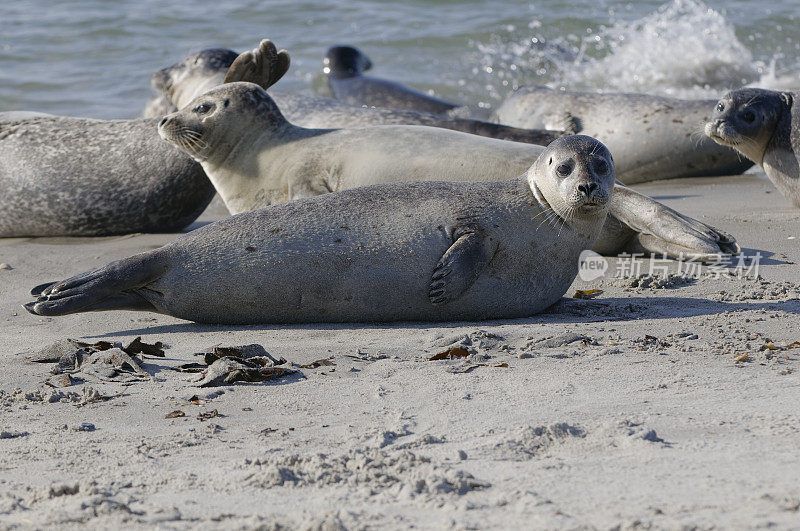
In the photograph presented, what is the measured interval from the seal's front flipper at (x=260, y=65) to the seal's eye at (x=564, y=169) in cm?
329

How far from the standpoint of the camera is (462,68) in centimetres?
1452

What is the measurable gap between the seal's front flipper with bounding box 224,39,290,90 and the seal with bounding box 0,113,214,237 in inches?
27.6

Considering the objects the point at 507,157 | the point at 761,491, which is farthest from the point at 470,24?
the point at 761,491

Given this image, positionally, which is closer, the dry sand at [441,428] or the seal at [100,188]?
the dry sand at [441,428]

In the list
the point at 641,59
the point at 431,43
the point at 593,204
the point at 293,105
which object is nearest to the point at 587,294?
the point at 593,204

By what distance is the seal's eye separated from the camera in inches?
174

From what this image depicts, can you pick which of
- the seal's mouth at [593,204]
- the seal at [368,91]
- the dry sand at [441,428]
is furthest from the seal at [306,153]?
the seal at [368,91]

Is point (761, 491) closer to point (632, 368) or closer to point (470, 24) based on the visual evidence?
point (632, 368)

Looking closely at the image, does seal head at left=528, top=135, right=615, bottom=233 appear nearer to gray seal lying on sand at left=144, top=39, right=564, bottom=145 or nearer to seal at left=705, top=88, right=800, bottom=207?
seal at left=705, top=88, right=800, bottom=207

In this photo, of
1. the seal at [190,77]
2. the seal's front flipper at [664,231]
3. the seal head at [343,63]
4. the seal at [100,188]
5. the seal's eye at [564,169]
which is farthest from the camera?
the seal head at [343,63]

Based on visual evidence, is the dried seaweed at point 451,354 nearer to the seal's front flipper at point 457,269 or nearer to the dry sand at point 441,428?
the dry sand at point 441,428

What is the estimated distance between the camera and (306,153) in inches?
241

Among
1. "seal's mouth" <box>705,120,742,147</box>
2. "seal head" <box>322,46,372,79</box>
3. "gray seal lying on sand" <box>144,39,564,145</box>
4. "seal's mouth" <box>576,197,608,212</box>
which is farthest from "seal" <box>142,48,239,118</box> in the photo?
"seal's mouth" <box>576,197,608,212</box>

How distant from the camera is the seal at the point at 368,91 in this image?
35.8 ft
